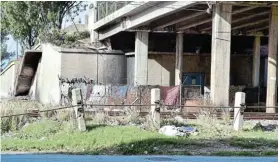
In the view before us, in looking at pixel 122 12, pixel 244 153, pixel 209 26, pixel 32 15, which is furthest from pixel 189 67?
pixel 244 153

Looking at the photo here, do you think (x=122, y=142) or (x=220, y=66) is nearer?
(x=122, y=142)

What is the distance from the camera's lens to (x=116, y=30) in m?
34.4

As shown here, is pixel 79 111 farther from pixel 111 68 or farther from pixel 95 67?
pixel 111 68

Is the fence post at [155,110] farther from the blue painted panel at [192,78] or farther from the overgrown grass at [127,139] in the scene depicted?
the blue painted panel at [192,78]

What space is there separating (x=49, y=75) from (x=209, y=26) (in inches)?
480

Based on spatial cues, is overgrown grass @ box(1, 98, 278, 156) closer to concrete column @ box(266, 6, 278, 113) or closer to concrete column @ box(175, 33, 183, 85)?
concrete column @ box(266, 6, 278, 113)

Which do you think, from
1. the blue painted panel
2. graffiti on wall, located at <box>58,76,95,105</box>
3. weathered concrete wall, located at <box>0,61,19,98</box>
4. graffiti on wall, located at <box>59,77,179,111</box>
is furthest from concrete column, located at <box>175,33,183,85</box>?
weathered concrete wall, located at <box>0,61,19,98</box>

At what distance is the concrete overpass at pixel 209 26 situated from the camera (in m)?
21.9

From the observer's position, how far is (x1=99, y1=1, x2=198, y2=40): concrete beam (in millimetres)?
25547

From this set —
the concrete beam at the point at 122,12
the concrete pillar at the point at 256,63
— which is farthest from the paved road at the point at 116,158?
the concrete pillar at the point at 256,63

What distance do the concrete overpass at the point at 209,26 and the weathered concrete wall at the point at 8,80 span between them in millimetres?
7611

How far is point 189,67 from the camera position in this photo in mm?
37031

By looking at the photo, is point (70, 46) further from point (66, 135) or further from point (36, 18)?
point (66, 135)

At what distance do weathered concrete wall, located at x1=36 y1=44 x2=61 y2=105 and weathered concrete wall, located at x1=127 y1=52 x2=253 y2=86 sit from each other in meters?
5.81
